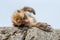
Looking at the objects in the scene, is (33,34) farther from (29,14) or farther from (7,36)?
(29,14)

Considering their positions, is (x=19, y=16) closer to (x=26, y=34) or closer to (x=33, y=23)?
(x=33, y=23)

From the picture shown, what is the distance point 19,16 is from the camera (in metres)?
3.92

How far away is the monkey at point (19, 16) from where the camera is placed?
3.88 meters

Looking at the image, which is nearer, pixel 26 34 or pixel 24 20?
pixel 26 34

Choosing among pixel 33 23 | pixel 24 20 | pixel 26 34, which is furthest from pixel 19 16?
pixel 26 34

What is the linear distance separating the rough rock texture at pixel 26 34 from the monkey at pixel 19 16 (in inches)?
13.3

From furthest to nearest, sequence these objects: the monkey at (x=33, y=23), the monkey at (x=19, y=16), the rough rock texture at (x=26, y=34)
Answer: the monkey at (x=19, y=16) < the monkey at (x=33, y=23) < the rough rock texture at (x=26, y=34)

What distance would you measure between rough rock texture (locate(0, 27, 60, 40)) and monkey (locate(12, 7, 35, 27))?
0.34 m

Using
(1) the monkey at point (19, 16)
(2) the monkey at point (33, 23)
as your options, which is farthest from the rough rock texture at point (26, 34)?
(1) the monkey at point (19, 16)

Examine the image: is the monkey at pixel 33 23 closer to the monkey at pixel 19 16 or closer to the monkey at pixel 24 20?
the monkey at pixel 24 20

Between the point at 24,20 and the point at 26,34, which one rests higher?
the point at 24,20

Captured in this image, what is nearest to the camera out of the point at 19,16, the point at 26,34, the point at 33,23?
the point at 26,34

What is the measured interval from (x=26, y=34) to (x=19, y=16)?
63 cm

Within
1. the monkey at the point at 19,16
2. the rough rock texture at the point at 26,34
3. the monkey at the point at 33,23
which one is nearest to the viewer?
the rough rock texture at the point at 26,34
